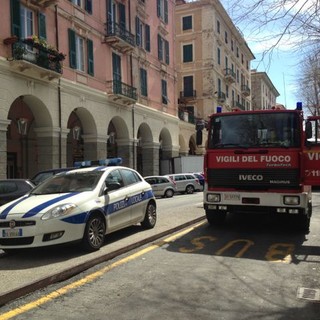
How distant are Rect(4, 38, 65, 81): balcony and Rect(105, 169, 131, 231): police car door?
1346 centimetres

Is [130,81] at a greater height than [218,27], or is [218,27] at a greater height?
[218,27]

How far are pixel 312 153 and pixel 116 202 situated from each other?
12.8 ft

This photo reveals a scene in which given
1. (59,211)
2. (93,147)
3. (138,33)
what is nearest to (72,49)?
(93,147)

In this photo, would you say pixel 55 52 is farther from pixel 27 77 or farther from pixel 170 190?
pixel 170 190

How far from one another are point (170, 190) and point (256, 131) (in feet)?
66.2

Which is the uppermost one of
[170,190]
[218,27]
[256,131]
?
[218,27]

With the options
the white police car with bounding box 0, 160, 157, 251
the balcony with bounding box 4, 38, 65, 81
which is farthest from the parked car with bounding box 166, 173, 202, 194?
the white police car with bounding box 0, 160, 157, 251

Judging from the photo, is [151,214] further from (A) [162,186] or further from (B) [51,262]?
(A) [162,186]

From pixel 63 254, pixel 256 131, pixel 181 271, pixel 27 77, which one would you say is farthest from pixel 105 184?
pixel 27 77

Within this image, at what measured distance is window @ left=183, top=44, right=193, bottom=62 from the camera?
170 ft

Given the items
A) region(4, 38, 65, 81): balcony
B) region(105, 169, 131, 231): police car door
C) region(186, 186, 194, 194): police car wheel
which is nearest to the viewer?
region(105, 169, 131, 231): police car door

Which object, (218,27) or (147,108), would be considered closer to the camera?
(147,108)

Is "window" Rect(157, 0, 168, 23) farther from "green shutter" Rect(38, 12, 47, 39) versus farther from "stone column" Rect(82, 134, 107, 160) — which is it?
"green shutter" Rect(38, 12, 47, 39)

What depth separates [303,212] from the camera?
31.2 feet
